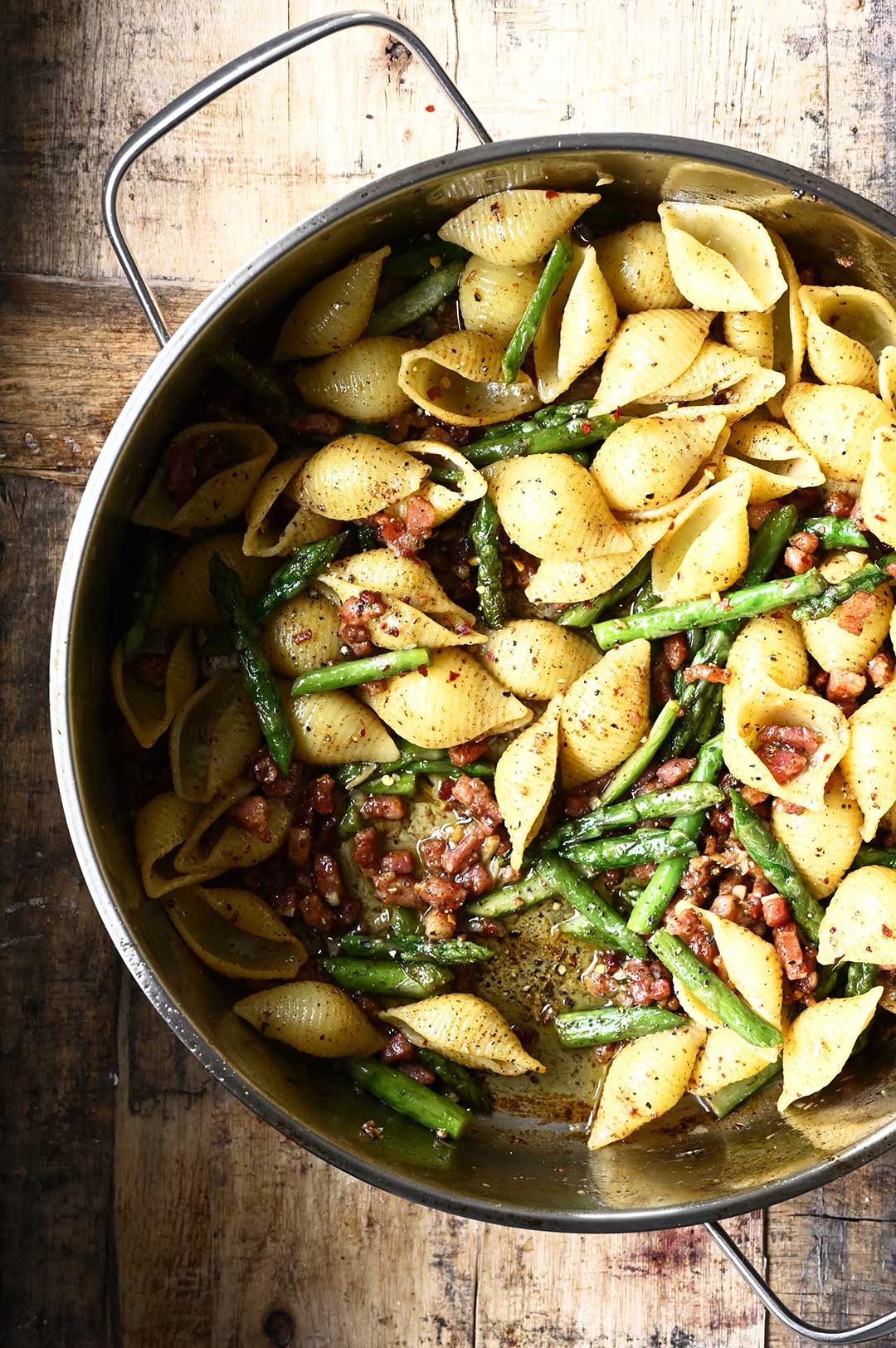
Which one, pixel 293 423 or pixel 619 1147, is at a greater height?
pixel 293 423

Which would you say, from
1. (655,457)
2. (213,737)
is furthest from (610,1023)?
(655,457)

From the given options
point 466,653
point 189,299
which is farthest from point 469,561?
point 189,299

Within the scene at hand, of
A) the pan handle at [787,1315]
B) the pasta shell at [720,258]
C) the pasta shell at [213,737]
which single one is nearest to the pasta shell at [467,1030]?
the pan handle at [787,1315]

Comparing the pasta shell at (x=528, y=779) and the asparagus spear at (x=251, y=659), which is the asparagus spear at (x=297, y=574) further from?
the pasta shell at (x=528, y=779)

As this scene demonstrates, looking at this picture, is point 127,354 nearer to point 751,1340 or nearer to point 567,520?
point 567,520


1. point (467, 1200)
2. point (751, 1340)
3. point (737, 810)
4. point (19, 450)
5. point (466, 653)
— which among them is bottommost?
point (751, 1340)

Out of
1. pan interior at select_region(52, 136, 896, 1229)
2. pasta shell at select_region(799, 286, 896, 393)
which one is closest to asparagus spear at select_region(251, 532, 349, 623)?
pan interior at select_region(52, 136, 896, 1229)
